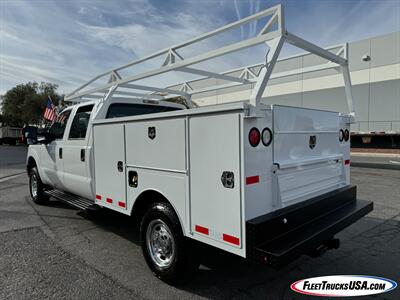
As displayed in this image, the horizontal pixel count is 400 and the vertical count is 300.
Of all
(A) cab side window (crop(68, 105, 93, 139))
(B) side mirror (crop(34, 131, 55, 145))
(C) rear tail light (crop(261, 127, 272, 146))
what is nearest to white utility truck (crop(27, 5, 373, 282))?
(C) rear tail light (crop(261, 127, 272, 146))

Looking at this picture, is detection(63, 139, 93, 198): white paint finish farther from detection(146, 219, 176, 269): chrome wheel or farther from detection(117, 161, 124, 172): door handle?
detection(146, 219, 176, 269): chrome wheel

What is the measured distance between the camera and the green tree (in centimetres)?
4716

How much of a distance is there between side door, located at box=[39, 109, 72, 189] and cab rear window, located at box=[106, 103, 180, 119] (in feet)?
3.98

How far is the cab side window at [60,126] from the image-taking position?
5.78 metres

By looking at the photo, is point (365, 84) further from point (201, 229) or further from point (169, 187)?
point (201, 229)

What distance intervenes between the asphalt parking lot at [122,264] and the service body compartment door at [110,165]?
727mm

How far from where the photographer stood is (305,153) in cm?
332

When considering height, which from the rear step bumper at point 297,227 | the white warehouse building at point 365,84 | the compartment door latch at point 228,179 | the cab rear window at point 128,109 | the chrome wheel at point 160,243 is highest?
the white warehouse building at point 365,84

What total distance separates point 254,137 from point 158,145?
45.7 inches

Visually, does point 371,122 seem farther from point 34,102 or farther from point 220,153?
point 34,102

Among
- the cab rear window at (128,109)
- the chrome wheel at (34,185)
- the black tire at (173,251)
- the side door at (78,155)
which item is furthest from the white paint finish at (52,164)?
the black tire at (173,251)

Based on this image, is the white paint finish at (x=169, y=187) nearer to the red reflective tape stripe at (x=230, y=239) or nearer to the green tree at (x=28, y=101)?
the red reflective tape stripe at (x=230, y=239)

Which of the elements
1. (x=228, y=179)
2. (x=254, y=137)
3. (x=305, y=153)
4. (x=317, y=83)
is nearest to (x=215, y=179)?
(x=228, y=179)

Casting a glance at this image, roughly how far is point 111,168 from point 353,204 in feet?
10.4
